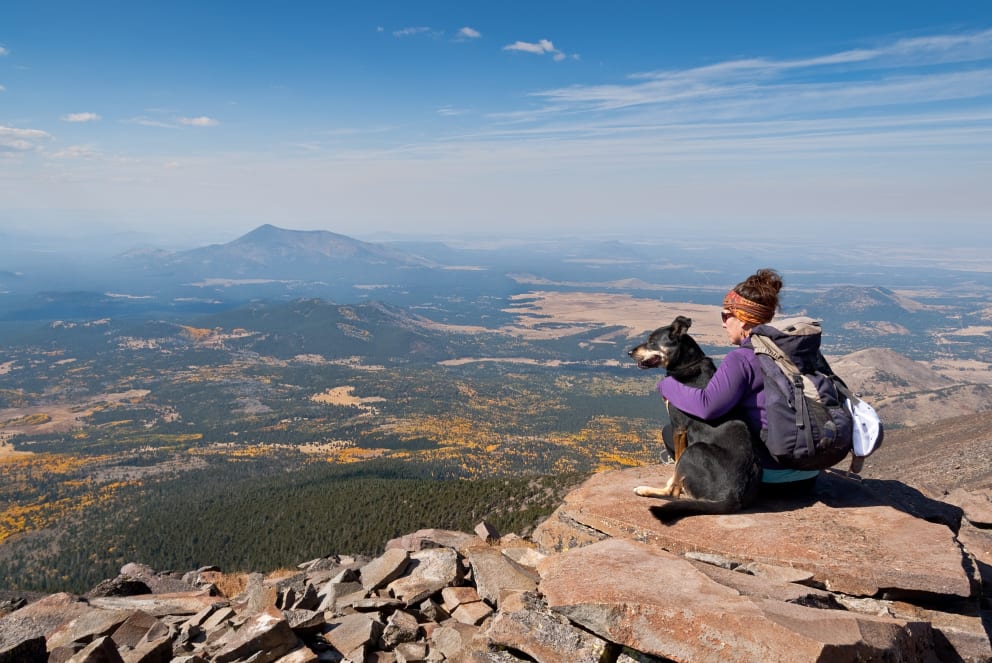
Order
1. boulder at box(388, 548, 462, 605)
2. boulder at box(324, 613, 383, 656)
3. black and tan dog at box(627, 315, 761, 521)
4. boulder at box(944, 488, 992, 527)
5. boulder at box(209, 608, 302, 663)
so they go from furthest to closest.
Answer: boulder at box(944, 488, 992, 527) → boulder at box(388, 548, 462, 605) → black and tan dog at box(627, 315, 761, 521) → boulder at box(324, 613, 383, 656) → boulder at box(209, 608, 302, 663)

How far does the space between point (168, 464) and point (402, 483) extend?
11187 cm

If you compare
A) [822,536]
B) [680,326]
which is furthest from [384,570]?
[822,536]

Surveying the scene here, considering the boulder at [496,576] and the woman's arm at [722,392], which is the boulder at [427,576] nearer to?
the boulder at [496,576]

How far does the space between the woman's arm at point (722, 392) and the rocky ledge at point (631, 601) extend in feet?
6.52

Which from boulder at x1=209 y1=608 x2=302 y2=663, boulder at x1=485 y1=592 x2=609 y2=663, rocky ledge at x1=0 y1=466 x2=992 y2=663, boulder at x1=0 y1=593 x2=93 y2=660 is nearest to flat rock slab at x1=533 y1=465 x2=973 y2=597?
rocky ledge at x1=0 y1=466 x2=992 y2=663

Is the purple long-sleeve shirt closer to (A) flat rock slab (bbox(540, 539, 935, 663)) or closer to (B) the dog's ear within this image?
(B) the dog's ear

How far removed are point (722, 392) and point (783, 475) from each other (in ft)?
7.31

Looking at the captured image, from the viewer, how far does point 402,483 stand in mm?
89688

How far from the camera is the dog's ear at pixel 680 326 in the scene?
9383 mm

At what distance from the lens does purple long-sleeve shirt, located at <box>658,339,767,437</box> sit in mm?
8711

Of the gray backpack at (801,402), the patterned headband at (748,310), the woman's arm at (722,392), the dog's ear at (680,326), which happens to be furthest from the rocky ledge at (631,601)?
the patterned headband at (748,310)

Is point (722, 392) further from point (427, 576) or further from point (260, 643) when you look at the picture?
point (260, 643)

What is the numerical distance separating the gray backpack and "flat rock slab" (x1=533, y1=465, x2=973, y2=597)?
3.77 feet

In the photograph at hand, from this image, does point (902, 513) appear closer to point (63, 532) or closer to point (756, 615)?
point (756, 615)
